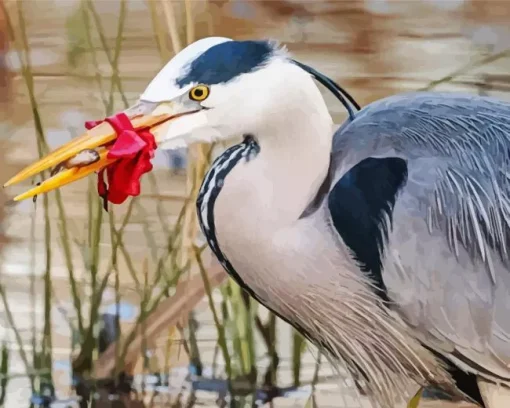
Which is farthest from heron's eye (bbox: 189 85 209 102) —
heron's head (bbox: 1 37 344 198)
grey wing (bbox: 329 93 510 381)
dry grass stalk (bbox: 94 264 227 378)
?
dry grass stalk (bbox: 94 264 227 378)

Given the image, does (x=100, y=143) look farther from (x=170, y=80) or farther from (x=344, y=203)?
(x=344, y=203)

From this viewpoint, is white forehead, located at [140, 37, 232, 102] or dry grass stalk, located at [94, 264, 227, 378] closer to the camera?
white forehead, located at [140, 37, 232, 102]

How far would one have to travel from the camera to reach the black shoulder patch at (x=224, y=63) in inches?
27.1

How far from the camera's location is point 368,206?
73 cm

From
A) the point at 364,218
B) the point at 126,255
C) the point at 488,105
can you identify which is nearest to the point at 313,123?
the point at 364,218

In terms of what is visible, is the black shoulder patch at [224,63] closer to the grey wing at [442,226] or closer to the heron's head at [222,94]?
the heron's head at [222,94]

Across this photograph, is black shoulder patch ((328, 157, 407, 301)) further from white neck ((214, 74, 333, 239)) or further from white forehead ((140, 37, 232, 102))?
white forehead ((140, 37, 232, 102))

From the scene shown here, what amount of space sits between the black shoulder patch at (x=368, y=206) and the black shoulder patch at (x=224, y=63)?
150 millimetres

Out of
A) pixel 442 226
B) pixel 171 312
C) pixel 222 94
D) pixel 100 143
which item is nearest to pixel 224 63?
pixel 222 94

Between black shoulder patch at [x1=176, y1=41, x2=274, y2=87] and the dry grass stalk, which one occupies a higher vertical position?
black shoulder patch at [x1=176, y1=41, x2=274, y2=87]

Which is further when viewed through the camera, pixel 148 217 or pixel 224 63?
pixel 148 217

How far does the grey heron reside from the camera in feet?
2.29

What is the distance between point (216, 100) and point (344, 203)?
6.6 inches

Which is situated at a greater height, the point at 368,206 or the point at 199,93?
the point at 199,93
